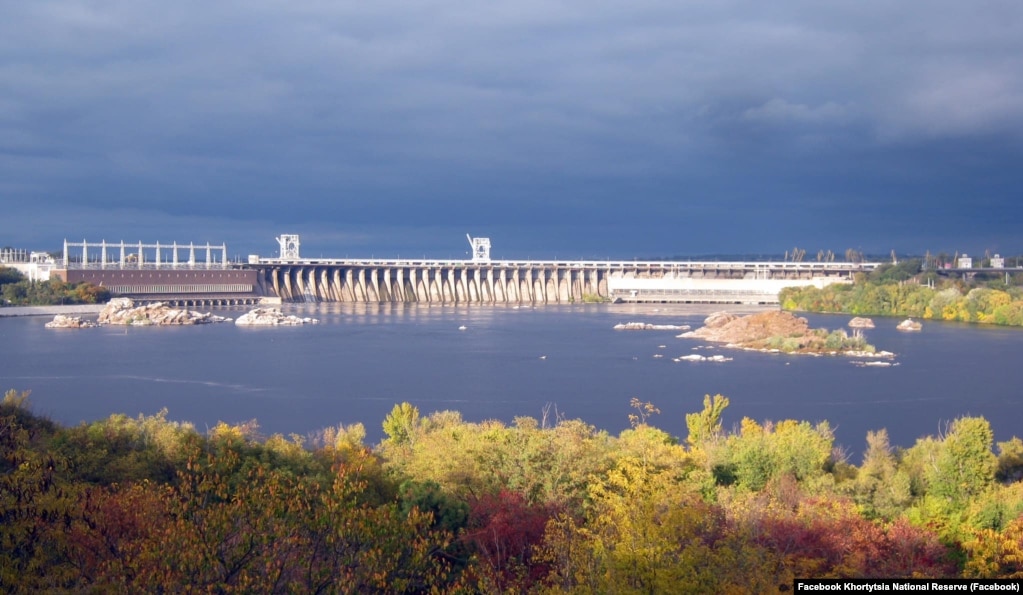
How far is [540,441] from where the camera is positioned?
5438 mm

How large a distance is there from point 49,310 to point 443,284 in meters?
14.9

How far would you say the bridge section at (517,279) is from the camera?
115ft

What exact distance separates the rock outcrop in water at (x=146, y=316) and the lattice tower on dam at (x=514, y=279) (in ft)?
32.7

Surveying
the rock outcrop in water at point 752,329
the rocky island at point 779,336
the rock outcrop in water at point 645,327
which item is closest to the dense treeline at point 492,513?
the rocky island at point 779,336

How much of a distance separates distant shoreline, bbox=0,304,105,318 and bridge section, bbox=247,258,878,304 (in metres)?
8.71

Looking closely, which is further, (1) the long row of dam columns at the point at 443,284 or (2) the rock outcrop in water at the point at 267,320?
(1) the long row of dam columns at the point at 443,284

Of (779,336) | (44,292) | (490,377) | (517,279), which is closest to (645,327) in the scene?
(779,336)

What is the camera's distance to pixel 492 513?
4.60 metres

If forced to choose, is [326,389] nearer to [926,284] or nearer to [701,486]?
[701,486]

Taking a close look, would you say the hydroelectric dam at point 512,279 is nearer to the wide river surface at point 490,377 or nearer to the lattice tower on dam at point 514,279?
the lattice tower on dam at point 514,279

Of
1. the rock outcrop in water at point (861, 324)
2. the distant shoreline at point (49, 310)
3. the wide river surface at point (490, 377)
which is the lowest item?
the wide river surface at point (490, 377)

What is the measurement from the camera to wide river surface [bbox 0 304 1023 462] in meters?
11.2

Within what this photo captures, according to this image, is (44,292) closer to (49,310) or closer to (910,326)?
(49,310)

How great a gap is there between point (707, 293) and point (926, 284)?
24.3ft
